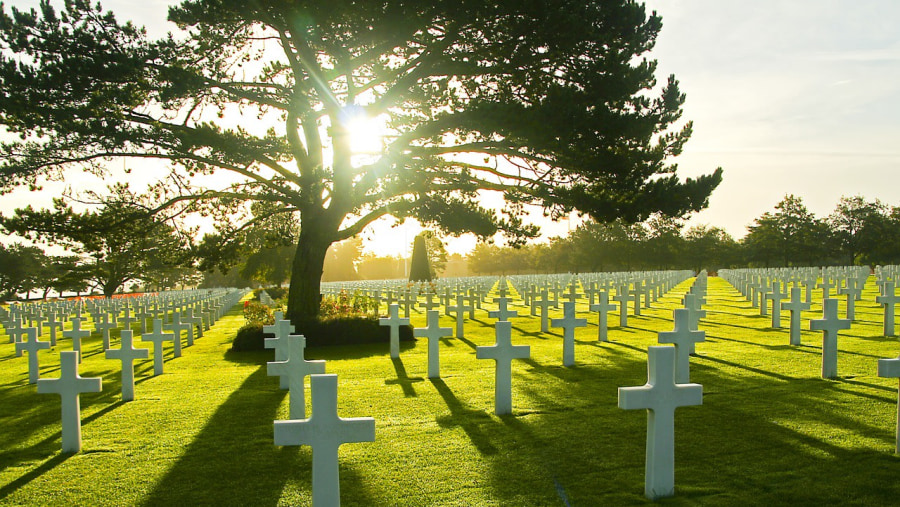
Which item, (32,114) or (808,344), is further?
(32,114)

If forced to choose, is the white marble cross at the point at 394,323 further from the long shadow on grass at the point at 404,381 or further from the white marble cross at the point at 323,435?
the white marble cross at the point at 323,435

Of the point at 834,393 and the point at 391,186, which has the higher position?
the point at 391,186

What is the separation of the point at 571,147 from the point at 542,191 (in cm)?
195

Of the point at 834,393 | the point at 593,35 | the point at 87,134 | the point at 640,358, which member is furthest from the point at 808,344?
the point at 87,134

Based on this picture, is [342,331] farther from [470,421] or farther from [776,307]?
[776,307]

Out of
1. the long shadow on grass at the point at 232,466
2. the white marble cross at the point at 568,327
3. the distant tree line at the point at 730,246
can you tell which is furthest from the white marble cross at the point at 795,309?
the distant tree line at the point at 730,246

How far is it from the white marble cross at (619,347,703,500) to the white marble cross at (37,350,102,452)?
13.3 feet

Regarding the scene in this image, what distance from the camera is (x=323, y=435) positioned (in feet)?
10.1

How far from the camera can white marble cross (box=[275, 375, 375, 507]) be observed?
120 inches

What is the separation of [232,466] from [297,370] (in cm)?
124

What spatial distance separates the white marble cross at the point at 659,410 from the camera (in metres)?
3.41

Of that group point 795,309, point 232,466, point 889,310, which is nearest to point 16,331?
point 232,466

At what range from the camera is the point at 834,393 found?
584 cm

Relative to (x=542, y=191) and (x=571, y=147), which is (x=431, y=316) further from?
(x=542, y=191)
